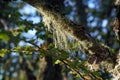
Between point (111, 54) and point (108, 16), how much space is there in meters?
5.36

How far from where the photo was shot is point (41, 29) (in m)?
3.74

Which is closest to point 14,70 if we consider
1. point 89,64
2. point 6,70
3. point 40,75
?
point 6,70

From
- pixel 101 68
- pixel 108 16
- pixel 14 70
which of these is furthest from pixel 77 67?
pixel 14 70

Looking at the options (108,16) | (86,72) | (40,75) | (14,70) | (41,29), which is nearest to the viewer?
(86,72)

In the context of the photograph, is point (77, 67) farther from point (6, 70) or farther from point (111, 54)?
point (6, 70)

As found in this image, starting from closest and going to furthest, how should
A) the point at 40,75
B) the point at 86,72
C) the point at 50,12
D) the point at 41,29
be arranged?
1. the point at 86,72
2. the point at 50,12
3. the point at 41,29
4. the point at 40,75

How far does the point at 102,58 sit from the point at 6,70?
579cm

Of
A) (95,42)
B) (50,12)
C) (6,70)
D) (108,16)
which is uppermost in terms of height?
(108,16)

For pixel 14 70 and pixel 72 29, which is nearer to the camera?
pixel 72 29

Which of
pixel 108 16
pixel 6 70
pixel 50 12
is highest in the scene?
pixel 108 16

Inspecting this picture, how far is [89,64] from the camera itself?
126 inches

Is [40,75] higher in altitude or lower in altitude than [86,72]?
higher

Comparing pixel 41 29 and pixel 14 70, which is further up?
pixel 14 70

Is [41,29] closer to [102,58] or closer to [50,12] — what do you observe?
[50,12]
